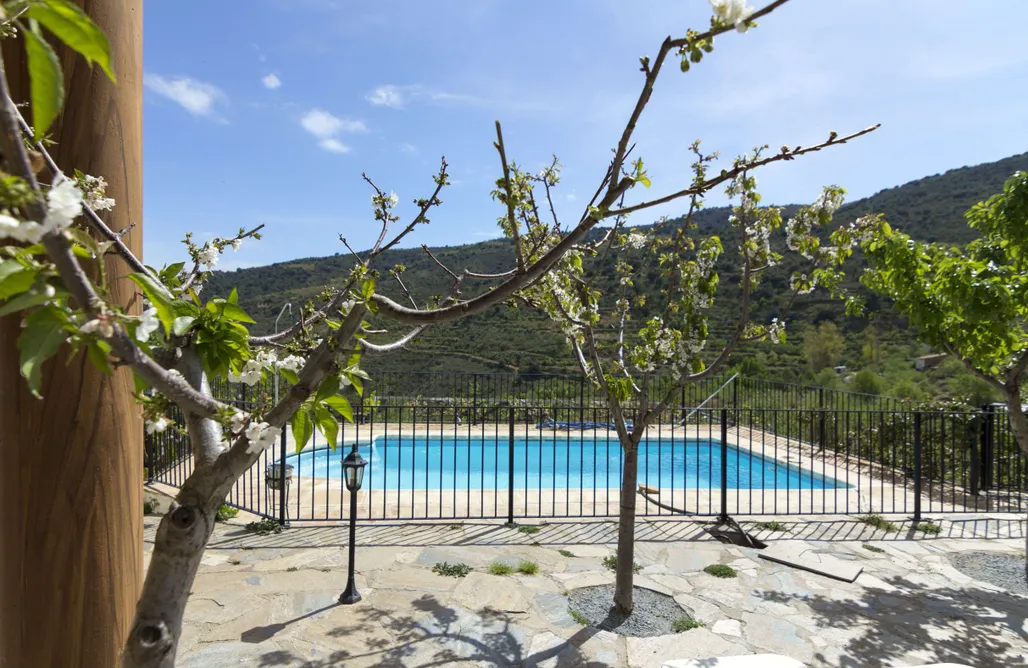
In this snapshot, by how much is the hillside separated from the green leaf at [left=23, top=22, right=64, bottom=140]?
1512 cm

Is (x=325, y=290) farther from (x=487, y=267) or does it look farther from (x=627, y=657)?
(x=487, y=267)

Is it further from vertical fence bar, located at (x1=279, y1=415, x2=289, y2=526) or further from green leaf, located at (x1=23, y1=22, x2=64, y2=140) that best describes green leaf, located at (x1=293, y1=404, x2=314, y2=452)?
vertical fence bar, located at (x1=279, y1=415, x2=289, y2=526)

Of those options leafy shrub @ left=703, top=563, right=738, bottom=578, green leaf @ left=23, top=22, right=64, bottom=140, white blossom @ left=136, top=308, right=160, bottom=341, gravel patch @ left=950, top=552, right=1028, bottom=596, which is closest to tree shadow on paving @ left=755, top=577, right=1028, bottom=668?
gravel patch @ left=950, top=552, right=1028, bottom=596

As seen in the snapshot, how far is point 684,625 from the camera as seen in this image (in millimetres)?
4328

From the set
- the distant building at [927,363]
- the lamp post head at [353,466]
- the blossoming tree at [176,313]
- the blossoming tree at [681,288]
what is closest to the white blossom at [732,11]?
the blossoming tree at [176,313]

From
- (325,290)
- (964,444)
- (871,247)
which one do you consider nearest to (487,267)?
(964,444)

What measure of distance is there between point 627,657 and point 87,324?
3.91 metres

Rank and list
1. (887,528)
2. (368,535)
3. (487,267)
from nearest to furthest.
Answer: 1. (368,535)
2. (887,528)
3. (487,267)

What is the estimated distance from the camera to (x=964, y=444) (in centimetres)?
907

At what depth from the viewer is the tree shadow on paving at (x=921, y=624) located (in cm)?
394

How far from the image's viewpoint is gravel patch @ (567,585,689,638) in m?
4.29

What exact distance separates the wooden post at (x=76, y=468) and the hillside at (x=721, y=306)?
14.4 metres

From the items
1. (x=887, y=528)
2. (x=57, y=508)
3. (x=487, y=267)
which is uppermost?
(x=487, y=267)

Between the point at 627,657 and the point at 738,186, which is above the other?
the point at 738,186
